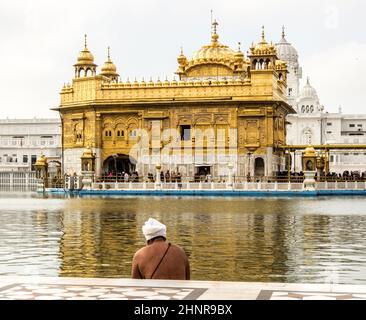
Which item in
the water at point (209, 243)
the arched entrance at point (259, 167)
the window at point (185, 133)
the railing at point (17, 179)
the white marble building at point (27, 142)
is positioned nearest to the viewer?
the water at point (209, 243)

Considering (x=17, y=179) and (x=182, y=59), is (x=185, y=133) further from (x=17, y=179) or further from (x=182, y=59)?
(x=17, y=179)

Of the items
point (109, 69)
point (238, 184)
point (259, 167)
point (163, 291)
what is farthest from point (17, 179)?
point (163, 291)

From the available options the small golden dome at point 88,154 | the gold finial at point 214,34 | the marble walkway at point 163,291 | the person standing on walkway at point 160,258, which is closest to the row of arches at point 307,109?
the gold finial at point 214,34

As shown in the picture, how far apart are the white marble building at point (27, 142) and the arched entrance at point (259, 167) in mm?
31805

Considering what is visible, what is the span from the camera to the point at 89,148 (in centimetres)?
5309

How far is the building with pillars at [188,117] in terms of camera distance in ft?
172

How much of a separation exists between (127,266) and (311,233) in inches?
284

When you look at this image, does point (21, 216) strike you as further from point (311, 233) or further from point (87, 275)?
point (87, 275)

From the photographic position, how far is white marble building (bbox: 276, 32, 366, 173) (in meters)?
101

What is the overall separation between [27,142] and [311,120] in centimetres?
3328

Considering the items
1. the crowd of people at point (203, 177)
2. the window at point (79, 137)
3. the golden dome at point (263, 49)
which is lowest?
the crowd of people at point (203, 177)

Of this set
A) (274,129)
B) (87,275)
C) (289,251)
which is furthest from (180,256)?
(274,129)

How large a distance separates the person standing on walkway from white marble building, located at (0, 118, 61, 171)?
238ft

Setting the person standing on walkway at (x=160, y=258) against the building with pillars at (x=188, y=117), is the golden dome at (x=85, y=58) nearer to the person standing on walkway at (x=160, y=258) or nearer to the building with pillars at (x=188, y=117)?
the building with pillars at (x=188, y=117)
